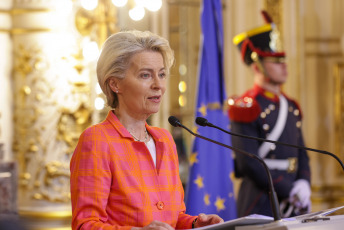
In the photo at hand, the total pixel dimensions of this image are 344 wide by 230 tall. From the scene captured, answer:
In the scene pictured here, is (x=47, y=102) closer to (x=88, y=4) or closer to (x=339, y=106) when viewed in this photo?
(x=88, y=4)

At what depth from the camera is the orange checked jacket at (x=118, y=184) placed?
1.70 meters

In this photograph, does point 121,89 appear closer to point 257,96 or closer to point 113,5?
point 257,96

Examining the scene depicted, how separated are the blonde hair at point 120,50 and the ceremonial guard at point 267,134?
1.77 meters

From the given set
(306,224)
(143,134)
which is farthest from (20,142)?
(306,224)

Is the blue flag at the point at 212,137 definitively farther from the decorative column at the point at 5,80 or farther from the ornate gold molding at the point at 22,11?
the decorative column at the point at 5,80

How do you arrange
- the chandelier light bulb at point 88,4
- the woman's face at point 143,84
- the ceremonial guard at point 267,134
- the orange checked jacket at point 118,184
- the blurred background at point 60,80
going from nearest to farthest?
the orange checked jacket at point 118,184 → the woman's face at point 143,84 → the ceremonial guard at point 267,134 → the chandelier light bulb at point 88,4 → the blurred background at point 60,80

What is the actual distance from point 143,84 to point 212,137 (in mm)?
2136

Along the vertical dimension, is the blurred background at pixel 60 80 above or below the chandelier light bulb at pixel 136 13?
below

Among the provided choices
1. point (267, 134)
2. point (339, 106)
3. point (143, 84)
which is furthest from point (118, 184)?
point (339, 106)

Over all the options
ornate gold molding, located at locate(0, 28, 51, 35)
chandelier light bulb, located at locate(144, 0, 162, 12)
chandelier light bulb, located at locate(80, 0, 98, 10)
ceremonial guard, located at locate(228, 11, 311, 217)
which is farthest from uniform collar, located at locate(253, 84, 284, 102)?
ornate gold molding, located at locate(0, 28, 51, 35)

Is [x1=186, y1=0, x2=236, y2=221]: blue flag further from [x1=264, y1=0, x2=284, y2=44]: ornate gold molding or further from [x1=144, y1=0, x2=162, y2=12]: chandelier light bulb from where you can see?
[x1=264, y1=0, x2=284, y2=44]: ornate gold molding

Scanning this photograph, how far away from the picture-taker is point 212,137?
3.95 metres

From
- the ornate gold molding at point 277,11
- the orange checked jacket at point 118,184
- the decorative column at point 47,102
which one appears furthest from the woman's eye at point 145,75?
the ornate gold molding at point 277,11

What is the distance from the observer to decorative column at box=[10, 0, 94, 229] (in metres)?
5.44
